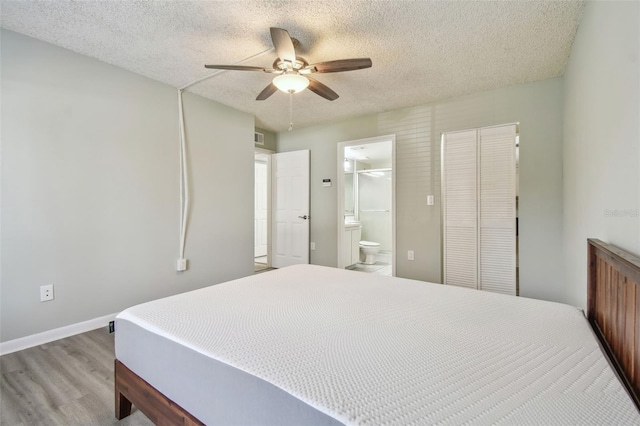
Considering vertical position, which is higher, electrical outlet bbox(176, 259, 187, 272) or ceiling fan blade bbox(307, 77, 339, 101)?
ceiling fan blade bbox(307, 77, 339, 101)

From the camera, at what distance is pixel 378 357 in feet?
3.14

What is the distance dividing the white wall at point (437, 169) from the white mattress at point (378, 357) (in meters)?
1.81

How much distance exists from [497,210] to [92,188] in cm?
399

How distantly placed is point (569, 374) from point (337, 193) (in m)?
3.52

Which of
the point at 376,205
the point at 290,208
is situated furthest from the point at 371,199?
the point at 290,208

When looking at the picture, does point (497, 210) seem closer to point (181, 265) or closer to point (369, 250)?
point (369, 250)

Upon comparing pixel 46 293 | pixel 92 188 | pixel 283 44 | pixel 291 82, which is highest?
pixel 283 44

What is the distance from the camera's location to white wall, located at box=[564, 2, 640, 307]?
1.16 m

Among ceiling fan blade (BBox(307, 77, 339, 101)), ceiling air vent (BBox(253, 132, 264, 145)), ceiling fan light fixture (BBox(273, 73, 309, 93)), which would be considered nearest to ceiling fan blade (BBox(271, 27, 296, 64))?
ceiling fan light fixture (BBox(273, 73, 309, 93))

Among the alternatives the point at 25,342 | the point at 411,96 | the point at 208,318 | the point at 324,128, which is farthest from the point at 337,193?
the point at 25,342

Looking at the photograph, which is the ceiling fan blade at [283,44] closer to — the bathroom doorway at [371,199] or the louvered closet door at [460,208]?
the louvered closet door at [460,208]

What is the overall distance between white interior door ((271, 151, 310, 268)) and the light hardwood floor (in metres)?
2.75

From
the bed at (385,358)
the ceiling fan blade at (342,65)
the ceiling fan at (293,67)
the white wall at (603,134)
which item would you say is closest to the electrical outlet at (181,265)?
the bed at (385,358)

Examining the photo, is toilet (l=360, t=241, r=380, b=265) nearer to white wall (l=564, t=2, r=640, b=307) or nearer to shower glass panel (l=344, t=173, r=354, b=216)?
shower glass panel (l=344, t=173, r=354, b=216)
